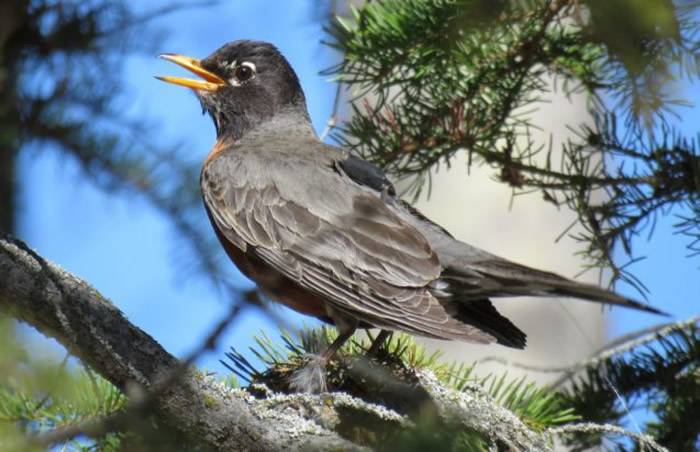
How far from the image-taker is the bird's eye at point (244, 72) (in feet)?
12.9

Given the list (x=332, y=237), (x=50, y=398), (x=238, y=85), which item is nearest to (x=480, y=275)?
(x=332, y=237)

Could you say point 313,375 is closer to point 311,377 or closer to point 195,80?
point 311,377

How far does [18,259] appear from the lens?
1820mm

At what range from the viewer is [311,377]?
7.83ft

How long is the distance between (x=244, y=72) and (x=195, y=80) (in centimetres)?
22

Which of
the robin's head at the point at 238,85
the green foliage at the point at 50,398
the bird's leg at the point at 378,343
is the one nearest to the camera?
the green foliage at the point at 50,398

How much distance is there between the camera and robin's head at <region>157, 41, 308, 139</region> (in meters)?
3.91

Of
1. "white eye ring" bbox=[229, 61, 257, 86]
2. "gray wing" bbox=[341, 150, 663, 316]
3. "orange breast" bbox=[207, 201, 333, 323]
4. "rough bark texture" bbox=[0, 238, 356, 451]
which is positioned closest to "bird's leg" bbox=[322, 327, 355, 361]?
"orange breast" bbox=[207, 201, 333, 323]

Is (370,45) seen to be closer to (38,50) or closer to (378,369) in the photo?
(378,369)

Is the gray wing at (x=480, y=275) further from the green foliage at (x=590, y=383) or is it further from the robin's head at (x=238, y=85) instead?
the robin's head at (x=238, y=85)

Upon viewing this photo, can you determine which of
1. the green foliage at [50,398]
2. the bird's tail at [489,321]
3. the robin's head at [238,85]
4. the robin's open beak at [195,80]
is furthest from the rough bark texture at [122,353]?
the robin's head at [238,85]

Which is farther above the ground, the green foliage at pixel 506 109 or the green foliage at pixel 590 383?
the green foliage at pixel 506 109

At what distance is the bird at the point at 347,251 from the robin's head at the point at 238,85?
107mm

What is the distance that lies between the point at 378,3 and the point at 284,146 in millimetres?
1056
